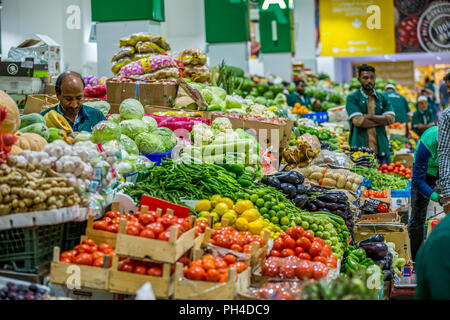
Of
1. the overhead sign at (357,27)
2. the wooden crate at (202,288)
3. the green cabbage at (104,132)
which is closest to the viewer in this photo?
the wooden crate at (202,288)

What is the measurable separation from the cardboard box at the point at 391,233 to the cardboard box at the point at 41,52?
412 centimetres

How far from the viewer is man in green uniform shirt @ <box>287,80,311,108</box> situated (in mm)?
11922

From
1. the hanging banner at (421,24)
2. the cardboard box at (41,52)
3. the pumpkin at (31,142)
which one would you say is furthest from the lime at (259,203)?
the hanging banner at (421,24)

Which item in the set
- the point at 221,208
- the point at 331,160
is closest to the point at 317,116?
the point at 331,160

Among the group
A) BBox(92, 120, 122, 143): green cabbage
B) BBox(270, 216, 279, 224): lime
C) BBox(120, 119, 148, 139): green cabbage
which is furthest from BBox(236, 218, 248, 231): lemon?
BBox(120, 119, 148, 139): green cabbage

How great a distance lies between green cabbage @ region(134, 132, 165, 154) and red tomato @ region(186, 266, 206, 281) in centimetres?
223

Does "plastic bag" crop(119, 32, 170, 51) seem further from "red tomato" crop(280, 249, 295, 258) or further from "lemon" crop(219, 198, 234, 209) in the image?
"red tomato" crop(280, 249, 295, 258)

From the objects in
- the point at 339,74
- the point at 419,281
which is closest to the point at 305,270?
the point at 419,281

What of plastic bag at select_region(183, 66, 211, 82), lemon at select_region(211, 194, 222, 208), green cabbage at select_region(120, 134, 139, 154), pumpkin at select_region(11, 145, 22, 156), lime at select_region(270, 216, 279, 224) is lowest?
lime at select_region(270, 216, 279, 224)

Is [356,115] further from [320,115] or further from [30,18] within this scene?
[30,18]

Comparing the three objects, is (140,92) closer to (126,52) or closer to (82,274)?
(126,52)

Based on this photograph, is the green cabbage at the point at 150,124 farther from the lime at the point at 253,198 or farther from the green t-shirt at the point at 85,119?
the lime at the point at 253,198

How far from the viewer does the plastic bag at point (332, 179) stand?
17.3ft

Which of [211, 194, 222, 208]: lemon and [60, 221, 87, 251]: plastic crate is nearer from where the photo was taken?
[60, 221, 87, 251]: plastic crate
